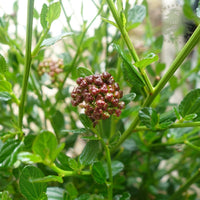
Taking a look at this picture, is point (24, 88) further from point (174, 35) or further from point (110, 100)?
point (174, 35)

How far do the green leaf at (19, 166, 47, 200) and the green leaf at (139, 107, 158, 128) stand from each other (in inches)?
5.0

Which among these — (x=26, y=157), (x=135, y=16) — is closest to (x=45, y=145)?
(x=26, y=157)

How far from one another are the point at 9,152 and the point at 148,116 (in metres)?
0.16

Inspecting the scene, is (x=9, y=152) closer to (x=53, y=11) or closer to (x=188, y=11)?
(x=53, y=11)

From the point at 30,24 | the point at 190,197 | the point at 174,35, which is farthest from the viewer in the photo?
the point at 190,197

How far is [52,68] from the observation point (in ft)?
1.50

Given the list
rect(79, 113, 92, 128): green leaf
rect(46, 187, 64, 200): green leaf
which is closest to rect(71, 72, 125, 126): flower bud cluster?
rect(79, 113, 92, 128): green leaf

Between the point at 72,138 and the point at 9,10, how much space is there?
0.31 metres

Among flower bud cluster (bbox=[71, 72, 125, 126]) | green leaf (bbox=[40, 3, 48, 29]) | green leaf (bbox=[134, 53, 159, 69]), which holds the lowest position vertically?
flower bud cluster (bbox=[71, 72, 125, 126])

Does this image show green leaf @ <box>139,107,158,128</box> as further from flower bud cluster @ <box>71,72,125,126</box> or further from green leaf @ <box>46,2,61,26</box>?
green leaf @ <box>46,2,61,26</box>

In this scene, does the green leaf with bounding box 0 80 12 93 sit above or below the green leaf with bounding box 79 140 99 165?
above

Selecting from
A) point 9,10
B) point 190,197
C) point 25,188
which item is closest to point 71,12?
point 9,10

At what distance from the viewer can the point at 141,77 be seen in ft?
0.92

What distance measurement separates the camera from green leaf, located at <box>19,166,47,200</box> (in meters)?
→ 0.27
